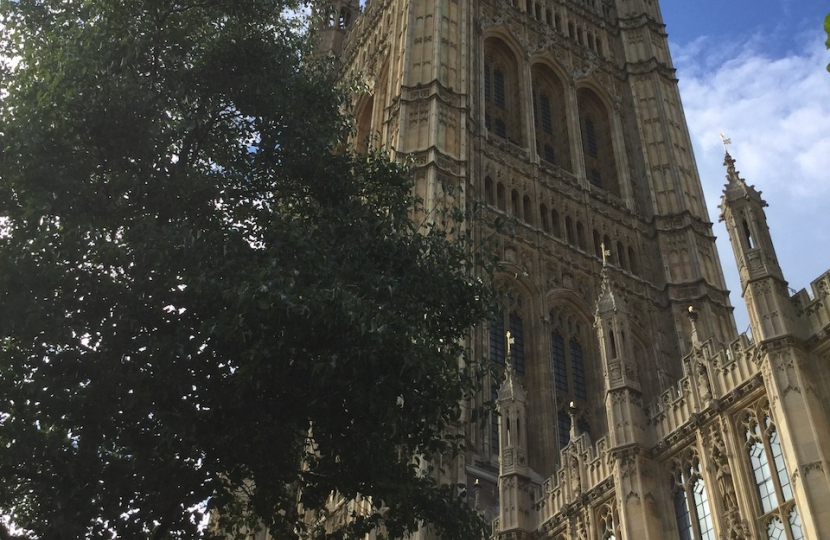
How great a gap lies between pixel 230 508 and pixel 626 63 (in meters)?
34.1

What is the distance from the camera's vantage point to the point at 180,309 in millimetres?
11797

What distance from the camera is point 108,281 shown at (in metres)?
11.4

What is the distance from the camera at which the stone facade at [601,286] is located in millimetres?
14225

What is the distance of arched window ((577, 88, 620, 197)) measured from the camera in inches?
1484

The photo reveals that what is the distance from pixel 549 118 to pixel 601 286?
1582cm

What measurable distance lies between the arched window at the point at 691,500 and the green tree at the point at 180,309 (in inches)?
160

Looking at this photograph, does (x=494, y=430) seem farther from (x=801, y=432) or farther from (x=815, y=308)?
(x=801, y=432)

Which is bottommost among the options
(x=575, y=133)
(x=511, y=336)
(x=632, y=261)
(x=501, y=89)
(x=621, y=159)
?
(x=511, y=336)

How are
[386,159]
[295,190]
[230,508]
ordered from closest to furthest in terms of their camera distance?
[230,508] < [295,190] < [386,159]

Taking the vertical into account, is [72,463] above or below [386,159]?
below

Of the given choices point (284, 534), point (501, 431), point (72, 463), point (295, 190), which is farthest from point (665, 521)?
point (72, 463)

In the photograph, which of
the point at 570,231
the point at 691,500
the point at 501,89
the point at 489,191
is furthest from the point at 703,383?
the point at 501,89

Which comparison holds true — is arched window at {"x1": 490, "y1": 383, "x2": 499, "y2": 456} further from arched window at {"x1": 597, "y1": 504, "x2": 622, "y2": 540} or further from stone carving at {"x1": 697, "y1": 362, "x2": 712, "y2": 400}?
stone carving at {"x1": 697, "y1": 362, "x2": 712, "y2": 400}

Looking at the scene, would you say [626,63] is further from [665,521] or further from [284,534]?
[284,534]
